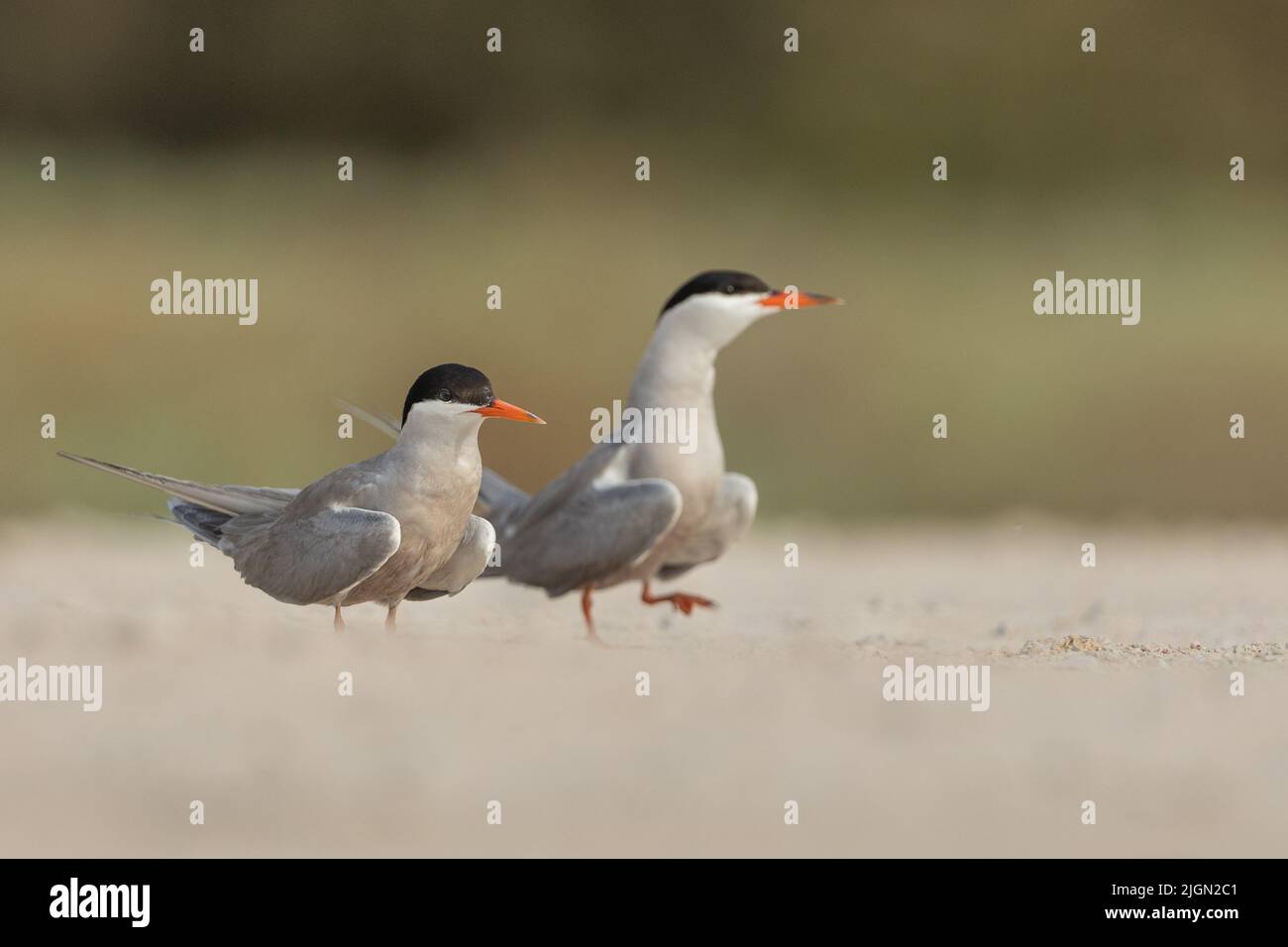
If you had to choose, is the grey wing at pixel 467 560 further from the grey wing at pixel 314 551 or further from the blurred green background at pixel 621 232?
the blurred green background at pixel 621 232

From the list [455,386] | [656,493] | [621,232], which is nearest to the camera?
[455,386]

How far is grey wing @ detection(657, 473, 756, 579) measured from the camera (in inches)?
185

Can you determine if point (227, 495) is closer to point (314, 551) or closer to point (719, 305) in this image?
point (314, 551)

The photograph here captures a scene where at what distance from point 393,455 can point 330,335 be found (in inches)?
253

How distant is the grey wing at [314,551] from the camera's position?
3.50 metres

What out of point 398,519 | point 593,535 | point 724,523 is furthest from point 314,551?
point 724,523

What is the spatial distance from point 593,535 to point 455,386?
1.01 m

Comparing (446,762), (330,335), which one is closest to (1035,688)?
(446,762)

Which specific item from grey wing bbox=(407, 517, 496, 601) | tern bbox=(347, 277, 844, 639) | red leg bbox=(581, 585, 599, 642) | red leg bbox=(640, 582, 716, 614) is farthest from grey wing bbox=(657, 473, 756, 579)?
grey wing bbox=(407, 517, 496, 601)

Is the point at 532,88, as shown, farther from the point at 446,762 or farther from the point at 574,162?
the point at 446,762

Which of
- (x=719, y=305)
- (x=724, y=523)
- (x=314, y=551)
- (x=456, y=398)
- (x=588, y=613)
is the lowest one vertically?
(x=588, y=613)

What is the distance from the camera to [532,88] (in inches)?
628

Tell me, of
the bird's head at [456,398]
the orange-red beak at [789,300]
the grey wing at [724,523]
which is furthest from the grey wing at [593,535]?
the bird's head at [456,398]

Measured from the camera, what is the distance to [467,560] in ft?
12.3
